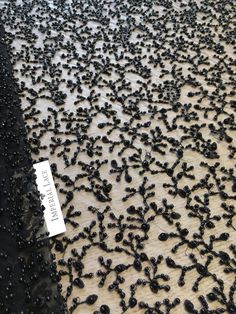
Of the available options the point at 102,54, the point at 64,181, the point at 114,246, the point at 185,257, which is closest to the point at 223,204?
the point at 185,257

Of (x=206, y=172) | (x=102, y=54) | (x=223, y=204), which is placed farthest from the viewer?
(x=102, y=54)

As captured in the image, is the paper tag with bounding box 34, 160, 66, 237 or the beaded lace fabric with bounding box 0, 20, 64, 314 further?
the paper tag with bounding box 34, 160, 66, 237

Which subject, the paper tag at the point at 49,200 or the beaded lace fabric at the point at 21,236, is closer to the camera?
the beaded lace fabric at the point at 21,236

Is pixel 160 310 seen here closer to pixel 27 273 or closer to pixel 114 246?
pixel 114 246

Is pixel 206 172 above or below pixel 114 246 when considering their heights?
above

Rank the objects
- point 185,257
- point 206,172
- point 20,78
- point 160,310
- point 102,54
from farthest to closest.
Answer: point 102,54 < point 20,78 < point 206,172 < point 185,257 < point 160,310
